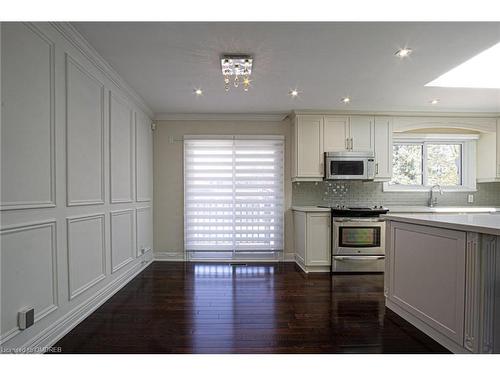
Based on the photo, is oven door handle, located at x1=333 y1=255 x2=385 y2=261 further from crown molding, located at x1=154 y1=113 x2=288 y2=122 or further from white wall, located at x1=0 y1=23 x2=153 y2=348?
white wall, located at x1=0 y1=23 x2=153 y2=348

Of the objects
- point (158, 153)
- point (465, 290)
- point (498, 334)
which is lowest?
point (498, 334)

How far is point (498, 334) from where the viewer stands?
1544 millimetres

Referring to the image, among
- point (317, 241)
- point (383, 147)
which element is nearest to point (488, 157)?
point (383, 147)

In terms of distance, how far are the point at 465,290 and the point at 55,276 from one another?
2.81m

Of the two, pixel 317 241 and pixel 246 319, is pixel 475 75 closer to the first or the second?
pixel 317 241

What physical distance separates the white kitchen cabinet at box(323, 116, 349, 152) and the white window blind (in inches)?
42.6

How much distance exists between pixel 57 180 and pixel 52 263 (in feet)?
1.97

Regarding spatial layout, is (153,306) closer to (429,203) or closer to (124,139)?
(124,139)

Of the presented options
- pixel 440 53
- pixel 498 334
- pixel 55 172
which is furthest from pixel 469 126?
pixel 55 172

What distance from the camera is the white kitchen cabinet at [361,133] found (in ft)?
13.3

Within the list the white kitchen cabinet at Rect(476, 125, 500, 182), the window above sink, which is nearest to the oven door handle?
the window above sink

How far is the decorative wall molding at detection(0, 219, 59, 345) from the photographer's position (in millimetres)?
1507

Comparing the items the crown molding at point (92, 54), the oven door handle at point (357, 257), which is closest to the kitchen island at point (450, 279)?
the oven door handle at point (357, 257)

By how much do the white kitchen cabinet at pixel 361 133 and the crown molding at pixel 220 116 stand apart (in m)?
1.07
